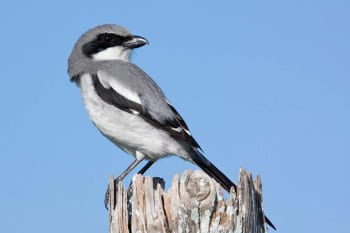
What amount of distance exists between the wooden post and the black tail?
2017 mm

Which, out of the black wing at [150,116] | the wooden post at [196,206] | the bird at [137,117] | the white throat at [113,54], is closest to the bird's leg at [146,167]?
the bird at [137,117]

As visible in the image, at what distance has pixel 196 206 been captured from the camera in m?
4.07

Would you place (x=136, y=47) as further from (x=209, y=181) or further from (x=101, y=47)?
(x=209, y=181)

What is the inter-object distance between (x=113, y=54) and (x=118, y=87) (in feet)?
3.70

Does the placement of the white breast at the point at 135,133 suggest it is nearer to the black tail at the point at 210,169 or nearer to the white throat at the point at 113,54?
the black tail at the point at 210,169

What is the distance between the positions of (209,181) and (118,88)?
3.44 metres

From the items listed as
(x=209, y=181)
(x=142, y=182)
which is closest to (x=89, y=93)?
(x=142, y=182)

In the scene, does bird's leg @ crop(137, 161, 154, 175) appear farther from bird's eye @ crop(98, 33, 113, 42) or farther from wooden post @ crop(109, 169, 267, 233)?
wooden post @ crop(109, 169, 267, 233)

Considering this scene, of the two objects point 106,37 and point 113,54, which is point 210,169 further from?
point 106,37

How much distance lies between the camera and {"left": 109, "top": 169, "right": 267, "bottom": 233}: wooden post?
408 cm

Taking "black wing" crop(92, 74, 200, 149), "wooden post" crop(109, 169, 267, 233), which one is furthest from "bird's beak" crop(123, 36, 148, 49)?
"wooden post" crop(109, 169, 267, 233)

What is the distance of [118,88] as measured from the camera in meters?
7.34

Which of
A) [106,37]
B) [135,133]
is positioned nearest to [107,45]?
[106,37]

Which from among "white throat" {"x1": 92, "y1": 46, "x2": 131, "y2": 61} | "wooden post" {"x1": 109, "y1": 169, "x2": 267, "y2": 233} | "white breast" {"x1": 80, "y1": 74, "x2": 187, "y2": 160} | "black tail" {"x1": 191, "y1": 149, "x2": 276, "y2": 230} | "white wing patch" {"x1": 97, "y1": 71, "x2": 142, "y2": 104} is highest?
"white throat" {"x1": 92, "y1": 46, "x2": 131, "y2": 61}
